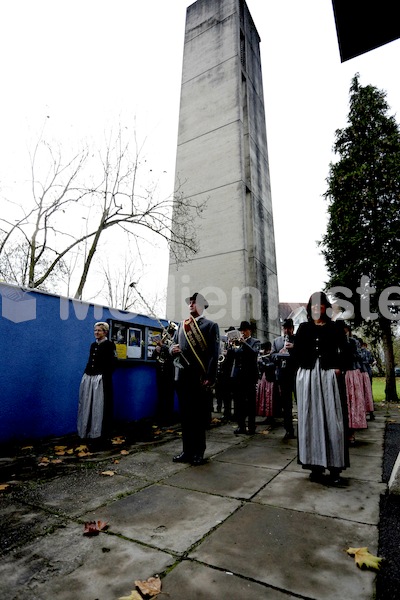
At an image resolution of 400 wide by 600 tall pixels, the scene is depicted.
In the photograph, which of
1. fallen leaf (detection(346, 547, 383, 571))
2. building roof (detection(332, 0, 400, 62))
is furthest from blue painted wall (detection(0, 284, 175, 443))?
building roof (detection(332, 0, 400, 62))

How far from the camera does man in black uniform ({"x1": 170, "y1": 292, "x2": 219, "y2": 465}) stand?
4.17 metres

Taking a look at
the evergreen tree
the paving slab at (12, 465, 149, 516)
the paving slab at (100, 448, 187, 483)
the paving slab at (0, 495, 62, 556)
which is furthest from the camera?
the evergreen tree

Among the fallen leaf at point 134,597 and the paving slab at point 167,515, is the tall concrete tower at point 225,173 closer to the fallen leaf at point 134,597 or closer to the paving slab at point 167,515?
the paving slab at point 167,515

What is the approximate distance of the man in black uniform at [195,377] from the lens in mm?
4168

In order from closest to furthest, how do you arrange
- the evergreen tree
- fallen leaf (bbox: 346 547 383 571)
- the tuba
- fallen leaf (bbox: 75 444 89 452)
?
fallen leaf (bbox: 346 547 383 571), fallen leaf (bbox: 75 444 89 452), the tuba, the evergreen tree

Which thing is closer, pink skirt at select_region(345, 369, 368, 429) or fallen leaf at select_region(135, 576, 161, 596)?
fallen leaf at select_region(135, 576, 161, 596)

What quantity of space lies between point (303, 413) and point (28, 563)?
8.75 feet

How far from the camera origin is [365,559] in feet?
6.00

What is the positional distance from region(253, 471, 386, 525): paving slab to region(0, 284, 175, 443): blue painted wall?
13.3 ft

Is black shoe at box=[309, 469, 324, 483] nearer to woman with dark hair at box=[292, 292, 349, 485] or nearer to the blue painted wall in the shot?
woman with dark hair at box=[292, 292, 349, 485]

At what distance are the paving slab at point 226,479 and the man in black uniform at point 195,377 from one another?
13.5 inches

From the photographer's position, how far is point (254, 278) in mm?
10781

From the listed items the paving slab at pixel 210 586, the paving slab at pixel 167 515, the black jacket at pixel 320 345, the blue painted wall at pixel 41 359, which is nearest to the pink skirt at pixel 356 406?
the black jacket at pixel 320 345

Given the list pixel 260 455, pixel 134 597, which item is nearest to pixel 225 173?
pixel 260 455
